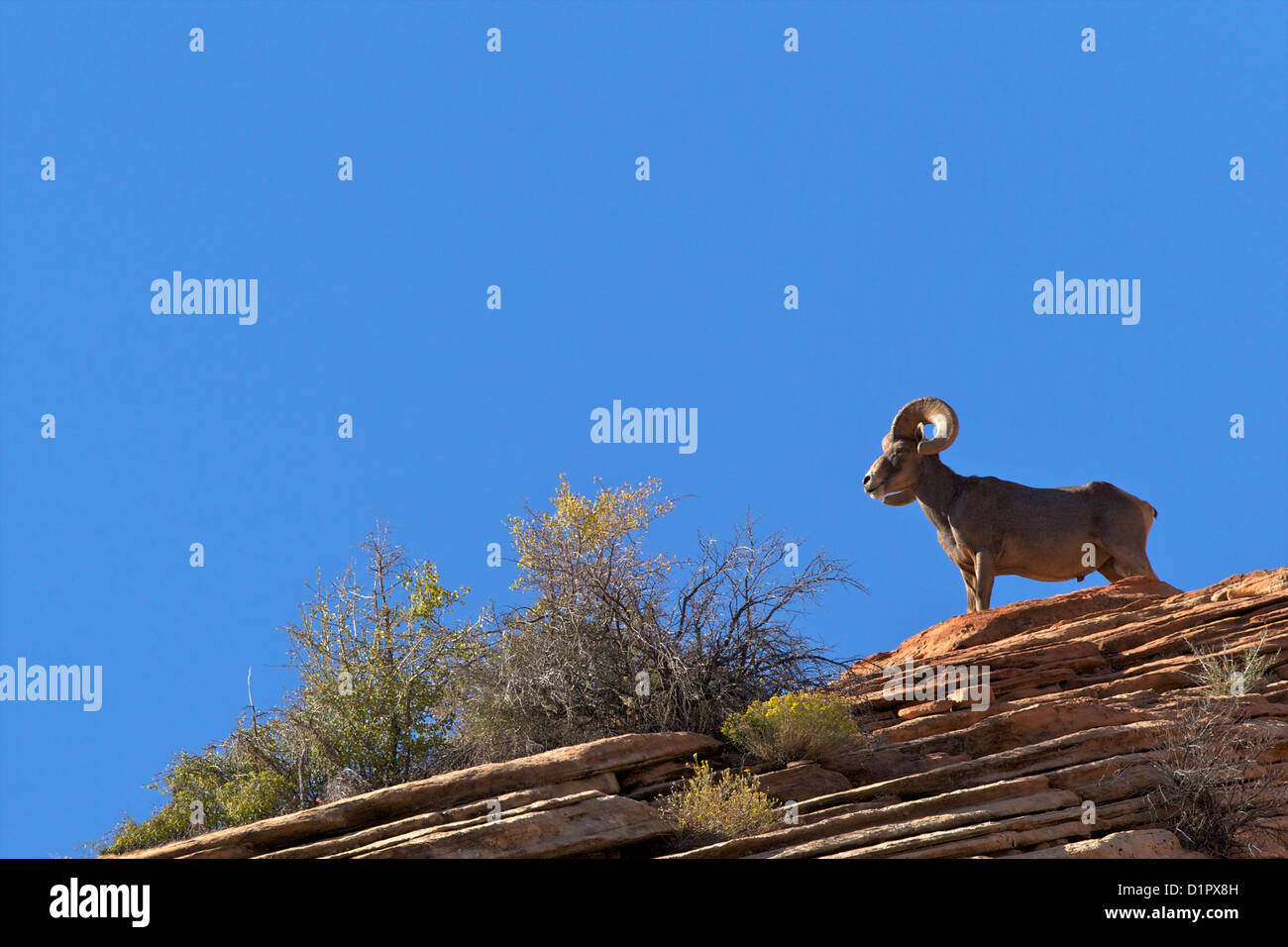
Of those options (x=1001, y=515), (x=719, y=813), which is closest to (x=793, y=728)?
(x=719, y=813)

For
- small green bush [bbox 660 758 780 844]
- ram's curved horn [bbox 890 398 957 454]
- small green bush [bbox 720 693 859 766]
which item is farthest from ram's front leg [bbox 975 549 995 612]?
small green bush [bbox 660 758 780 844]

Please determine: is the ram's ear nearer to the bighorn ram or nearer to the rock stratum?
the bighorn ram

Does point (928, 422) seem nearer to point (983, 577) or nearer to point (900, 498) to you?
point (900, 498)

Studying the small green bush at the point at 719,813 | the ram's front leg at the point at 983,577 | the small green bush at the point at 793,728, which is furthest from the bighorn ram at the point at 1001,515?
the small green bush at the point at 719,813

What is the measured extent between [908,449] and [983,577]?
7.90 ft

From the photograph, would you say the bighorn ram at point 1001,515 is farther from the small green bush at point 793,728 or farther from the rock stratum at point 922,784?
the small green bush at point 793,728

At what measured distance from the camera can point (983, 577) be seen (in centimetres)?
2003

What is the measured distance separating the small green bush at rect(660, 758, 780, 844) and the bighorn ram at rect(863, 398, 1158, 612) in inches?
367

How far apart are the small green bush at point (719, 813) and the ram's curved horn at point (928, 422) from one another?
955cm

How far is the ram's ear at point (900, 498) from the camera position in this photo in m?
20.5

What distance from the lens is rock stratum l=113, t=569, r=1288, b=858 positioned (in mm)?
11055
